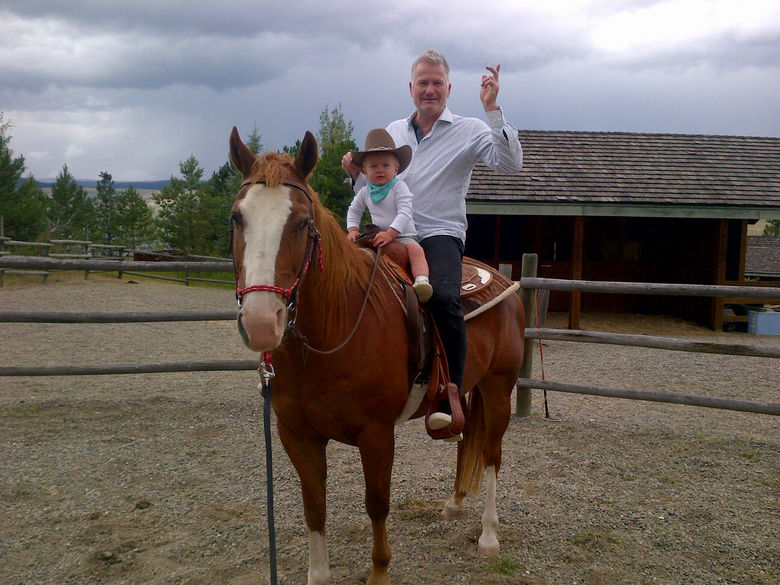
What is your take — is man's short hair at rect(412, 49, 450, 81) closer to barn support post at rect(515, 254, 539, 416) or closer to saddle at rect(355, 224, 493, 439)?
saddle at rect(355, 224, 493, 439)

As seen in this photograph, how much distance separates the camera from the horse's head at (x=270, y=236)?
5.50ft

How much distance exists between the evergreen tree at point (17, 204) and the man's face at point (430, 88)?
2782cm

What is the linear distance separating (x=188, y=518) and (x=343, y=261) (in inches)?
86.5

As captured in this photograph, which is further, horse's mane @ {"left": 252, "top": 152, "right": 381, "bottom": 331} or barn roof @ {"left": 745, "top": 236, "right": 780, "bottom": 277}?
barn roof @ {"left": 745, "top": 236, "right": 780, "bottom": 277}

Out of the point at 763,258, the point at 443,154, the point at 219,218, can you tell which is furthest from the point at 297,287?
the point at 219,218

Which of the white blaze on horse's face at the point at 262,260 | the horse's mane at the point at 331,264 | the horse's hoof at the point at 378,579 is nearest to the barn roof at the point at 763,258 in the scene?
the horse's hoof at the point at 378,579

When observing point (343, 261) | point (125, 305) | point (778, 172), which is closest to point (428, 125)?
point (343, 261)

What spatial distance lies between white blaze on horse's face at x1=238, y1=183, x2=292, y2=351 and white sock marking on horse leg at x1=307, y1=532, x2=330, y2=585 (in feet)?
4.58

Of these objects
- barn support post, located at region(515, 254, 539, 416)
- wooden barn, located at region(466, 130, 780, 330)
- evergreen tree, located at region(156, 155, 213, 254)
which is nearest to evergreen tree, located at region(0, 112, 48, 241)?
evergreen tree, located at region(156, 155, 213, 254)

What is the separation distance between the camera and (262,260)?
68.6 inches

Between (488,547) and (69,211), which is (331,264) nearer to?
(488,547)

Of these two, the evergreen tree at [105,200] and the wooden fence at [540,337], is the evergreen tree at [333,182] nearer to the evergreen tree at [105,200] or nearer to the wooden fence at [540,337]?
the wooden fence at [540,337]

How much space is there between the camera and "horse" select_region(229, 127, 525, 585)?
1.78m

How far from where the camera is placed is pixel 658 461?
4.62 m
